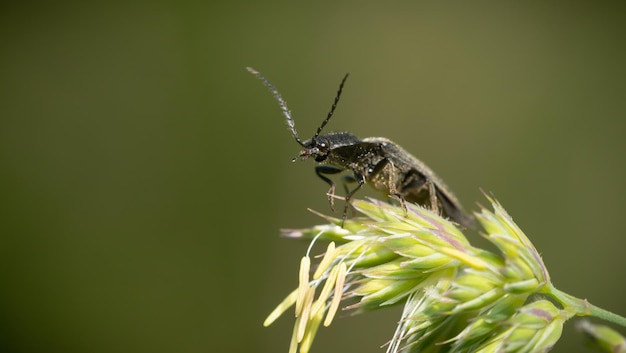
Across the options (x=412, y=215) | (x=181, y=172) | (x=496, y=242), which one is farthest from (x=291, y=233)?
(x=181, y=172)

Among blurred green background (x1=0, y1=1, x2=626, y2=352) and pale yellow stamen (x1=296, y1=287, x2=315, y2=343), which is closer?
pale yellow stamen (x1=296, y1=287, x2=315, y2=343)

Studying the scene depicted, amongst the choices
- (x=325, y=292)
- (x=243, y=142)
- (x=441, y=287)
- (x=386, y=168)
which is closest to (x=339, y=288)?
(x=325, y=292)

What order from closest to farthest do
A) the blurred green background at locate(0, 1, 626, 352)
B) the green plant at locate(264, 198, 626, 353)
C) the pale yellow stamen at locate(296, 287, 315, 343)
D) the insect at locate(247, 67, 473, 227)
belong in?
the green plant at locate(264, 198, 626, 353) → the pale yellow stamen at locate(296, 287, 315, 343) → the insect at locate(247, 67, 473, 227) → the blurred green background at locate(0, 1, 626, 352)

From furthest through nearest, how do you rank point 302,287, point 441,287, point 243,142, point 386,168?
point 243,142
point 386,168
point 302,287
point 441,287

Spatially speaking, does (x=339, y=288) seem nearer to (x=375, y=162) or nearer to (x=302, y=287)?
(x=302, y=287)

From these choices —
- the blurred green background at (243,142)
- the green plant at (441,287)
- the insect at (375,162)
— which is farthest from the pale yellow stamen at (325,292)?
the blurred green background at (243,142)

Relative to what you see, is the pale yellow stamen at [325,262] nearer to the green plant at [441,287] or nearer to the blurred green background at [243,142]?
the green plant at [441,287]

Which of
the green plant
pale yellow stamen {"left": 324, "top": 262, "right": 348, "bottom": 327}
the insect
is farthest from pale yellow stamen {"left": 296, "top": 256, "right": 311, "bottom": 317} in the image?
the insect

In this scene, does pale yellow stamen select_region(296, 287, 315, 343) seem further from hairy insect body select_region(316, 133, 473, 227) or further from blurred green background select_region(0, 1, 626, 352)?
blurred green background select_region(0, 1, 626, 352)
